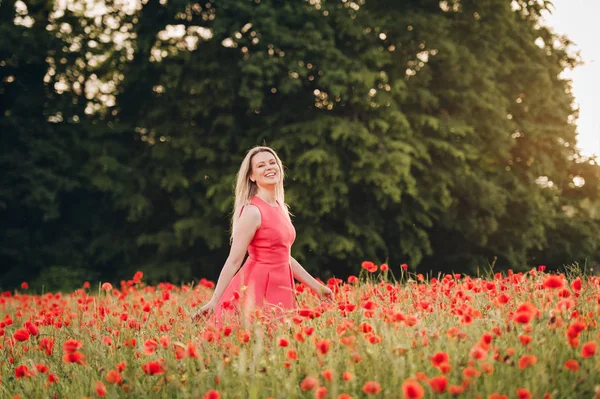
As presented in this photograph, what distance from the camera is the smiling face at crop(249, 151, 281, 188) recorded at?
4.40m

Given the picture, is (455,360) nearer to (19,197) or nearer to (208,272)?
(208,272)

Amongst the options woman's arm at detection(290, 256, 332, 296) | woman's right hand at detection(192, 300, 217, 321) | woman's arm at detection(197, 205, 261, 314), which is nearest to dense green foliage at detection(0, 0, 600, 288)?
woman's arm at detection(290, 256, 332, 296)

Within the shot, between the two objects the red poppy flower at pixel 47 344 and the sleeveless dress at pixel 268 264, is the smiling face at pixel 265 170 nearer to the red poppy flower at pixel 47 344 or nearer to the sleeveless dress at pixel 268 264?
the sleeveless dress at pixel 268 264

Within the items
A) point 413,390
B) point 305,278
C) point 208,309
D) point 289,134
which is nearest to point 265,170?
point 305,278

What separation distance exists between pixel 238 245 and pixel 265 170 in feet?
2.00

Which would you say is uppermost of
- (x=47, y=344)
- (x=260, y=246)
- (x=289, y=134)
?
(x=289, y=134)

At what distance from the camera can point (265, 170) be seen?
4418mm

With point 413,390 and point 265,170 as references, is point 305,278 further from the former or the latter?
point 413,390

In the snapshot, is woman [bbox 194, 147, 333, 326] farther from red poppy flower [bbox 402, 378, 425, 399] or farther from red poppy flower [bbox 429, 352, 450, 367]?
red poppy flower [bbox 402, 378, 425, 399]

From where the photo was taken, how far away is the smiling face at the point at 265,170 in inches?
173

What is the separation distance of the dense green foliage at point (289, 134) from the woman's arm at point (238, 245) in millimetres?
6912

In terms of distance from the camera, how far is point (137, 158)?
45.1 feet

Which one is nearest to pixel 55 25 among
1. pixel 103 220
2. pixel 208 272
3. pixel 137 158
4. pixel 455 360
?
pixel 137 158

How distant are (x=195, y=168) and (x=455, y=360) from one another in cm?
1129
